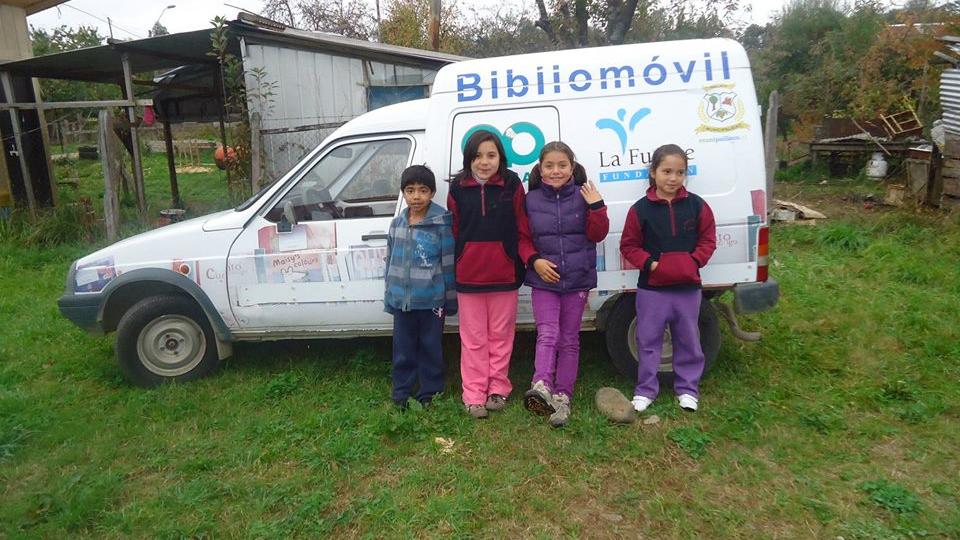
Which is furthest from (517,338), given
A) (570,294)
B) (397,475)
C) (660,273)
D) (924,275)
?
(924,275)

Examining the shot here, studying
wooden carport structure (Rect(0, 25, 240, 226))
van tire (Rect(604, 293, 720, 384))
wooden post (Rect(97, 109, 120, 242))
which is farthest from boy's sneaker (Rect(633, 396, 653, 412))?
wooden carport structure (Rect(0, 25, 240, 226))

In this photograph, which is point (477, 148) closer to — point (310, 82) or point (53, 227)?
point (310, 82)

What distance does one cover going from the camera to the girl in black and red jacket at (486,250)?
389 cm

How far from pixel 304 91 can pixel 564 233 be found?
19.5 ft

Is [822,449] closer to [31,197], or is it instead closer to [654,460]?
[654,460]

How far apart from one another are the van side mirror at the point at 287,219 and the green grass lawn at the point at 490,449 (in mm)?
1103

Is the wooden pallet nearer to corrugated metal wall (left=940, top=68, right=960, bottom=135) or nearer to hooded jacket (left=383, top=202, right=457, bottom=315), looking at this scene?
corrugated metal wall (left=940, top=68, right=960, bottom=135)

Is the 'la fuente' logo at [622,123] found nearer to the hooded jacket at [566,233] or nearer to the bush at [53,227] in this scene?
the hooded jacket at [566,233]

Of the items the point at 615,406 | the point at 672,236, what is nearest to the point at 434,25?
the point at 672,236

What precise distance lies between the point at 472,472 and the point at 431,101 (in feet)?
7.55

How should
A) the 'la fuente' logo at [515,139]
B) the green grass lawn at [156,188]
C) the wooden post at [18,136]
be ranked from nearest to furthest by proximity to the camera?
1. the 'la fuente' logo at [515,139]
2. the wooden post at [18,136]
3. the green grass lawn at [156,188]

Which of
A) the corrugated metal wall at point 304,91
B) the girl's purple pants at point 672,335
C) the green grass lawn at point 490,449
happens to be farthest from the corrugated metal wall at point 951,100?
the corrugated metal wall at point 304,91

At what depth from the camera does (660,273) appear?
3.89 m

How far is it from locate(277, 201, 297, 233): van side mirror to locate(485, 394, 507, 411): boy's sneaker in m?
1.73
